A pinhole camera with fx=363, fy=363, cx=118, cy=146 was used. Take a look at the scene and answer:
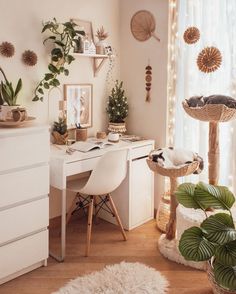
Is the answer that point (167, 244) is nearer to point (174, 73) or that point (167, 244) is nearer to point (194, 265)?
point (194, 265)

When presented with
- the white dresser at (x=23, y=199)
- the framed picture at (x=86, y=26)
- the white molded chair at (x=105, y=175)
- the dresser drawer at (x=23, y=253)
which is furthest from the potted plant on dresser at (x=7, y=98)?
the framed picture at (x=86, y=26)

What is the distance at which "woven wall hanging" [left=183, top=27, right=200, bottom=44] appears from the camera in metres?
3.13

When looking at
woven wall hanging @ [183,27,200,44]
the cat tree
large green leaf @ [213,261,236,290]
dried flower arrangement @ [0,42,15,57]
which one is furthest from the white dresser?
woven wall hanging @ [183,27,200,44]

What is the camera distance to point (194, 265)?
2787 millimetres

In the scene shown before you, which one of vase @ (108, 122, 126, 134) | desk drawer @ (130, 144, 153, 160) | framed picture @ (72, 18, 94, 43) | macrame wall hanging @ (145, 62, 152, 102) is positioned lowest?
desk drawer @ (130, 144, 153, 160)

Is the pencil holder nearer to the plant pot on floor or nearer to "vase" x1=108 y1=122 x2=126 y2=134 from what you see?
the plant pot on floor

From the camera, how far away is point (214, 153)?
2.93 m

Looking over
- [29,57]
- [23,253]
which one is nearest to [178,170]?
[23,253]

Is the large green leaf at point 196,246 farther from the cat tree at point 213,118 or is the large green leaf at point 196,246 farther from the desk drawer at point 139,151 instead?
the desk drawer at point 139,151

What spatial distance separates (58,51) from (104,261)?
1788mm

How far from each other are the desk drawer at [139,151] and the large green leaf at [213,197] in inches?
41.5

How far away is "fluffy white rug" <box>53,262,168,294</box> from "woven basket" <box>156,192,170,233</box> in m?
0.70

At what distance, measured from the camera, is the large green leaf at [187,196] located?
2389mm

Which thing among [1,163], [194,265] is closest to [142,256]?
[194,265]
